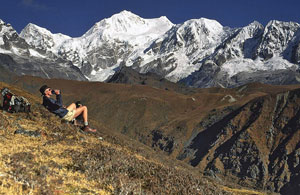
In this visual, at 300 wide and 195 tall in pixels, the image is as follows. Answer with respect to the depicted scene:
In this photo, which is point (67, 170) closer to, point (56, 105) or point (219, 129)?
point (56, 105)

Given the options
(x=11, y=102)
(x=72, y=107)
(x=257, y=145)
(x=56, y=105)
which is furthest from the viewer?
(x=257, y=145)

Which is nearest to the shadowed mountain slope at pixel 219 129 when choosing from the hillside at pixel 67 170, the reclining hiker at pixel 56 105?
the reclining hiker at pixel 56 105

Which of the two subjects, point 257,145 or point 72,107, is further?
point 257,145

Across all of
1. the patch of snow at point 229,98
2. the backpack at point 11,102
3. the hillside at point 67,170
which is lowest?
the hillside at point 67,170

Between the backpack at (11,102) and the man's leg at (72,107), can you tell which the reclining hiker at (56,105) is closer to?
the man's leg at (72,107)

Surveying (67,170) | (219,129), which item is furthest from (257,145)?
(67,170)

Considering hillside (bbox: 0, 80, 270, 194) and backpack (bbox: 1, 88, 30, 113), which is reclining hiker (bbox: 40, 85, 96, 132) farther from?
backpack (bbox: 1, 88, 30, 113)

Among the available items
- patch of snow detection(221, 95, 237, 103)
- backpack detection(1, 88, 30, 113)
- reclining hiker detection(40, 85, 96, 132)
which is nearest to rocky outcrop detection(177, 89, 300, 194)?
patch of snow detection(221, 95, 237, 103)

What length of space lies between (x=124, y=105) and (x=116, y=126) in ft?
52.3

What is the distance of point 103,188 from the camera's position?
39.0ft

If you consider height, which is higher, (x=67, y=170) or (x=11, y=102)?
(x=11, y=102)

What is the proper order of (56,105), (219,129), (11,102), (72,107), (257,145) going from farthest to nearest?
1. (219,129)
2. (257,145)
3. (11,102)
4. (72,107)
5. (56,105)

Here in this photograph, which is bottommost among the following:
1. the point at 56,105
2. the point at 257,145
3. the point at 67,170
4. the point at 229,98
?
the point at 67,170

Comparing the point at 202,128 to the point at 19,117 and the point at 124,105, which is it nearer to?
the point at 124,105
